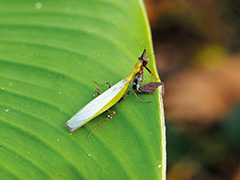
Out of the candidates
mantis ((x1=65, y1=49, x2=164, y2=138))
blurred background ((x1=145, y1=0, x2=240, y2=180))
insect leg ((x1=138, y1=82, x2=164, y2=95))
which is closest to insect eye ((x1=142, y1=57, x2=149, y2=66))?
mantis ((x1=65, y1=49, x2=164, y2=138))

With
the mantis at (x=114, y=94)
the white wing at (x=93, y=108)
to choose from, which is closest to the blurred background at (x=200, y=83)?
the mantis at (x=114, y=94)

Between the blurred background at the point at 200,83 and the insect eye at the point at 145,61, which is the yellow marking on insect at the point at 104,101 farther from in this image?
the blurred background at the point at 200,83

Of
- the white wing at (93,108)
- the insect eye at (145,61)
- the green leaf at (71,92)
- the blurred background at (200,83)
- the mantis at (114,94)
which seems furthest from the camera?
the blurred background at (200,83)

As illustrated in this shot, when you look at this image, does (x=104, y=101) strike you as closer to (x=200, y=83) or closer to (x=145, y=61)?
(x=145, y=61)

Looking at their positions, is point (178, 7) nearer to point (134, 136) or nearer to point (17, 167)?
point (134, 136)

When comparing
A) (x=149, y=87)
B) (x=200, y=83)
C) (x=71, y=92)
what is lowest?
(x=149, y=87)

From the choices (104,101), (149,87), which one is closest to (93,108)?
(104,101)
